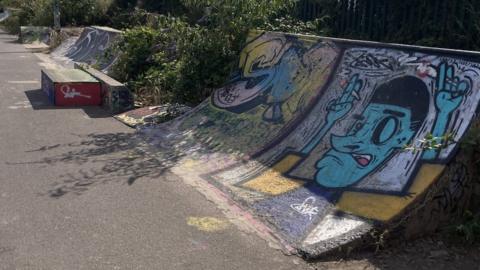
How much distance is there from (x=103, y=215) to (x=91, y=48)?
48.6ft

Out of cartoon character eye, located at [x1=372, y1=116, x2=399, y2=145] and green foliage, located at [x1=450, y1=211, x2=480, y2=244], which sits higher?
cartoon character eye, located at [x1=372, y1=116, x2=399, y2=145]

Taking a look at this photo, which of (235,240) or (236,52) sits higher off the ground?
(236,52)

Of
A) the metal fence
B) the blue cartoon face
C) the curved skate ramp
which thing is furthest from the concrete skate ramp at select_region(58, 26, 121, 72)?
the blue cartoon face

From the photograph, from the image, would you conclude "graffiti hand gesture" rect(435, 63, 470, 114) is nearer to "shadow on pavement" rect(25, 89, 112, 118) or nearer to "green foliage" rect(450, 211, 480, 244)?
"green foliage" rect(450, 211, 480, 244)

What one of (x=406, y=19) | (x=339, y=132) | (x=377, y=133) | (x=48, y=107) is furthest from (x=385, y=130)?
(x=48, y=107)

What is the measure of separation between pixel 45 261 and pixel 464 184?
3.23 metres

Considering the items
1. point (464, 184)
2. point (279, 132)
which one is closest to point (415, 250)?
point (464, 184)

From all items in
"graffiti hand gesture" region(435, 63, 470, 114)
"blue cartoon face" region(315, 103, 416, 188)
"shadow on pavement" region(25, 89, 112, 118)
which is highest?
"graffiti hand gesture" region(435, 63, 470, 114)

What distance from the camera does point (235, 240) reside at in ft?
14.3

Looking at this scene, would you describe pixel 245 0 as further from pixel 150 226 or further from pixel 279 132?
pixel 150 226

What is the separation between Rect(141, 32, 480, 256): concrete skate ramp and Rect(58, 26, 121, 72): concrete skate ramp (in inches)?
329

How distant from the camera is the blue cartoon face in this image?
482 cm

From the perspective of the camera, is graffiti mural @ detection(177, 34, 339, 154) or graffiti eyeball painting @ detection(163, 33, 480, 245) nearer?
graffiti eyeball painting @ detection(163, 33, 480, 245)

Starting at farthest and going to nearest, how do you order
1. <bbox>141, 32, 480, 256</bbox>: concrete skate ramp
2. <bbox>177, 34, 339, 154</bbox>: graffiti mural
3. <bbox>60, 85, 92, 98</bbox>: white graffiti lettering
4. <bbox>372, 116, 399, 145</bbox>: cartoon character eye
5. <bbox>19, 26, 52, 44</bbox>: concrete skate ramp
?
<bbox>19, 26, 52, 44</bbox>: concrete skate ramp, <bbox>60, 85, 92, 98</bbox>: white graffiti lettering, <bbox>177, 34, 339, 154</bbox>: graffiti mural, <bbox>372, 116, 399, 145</bbox>: cartoon character eye, <bbox>141, 32, 480, 256</bbox>: concrete skate ramp
